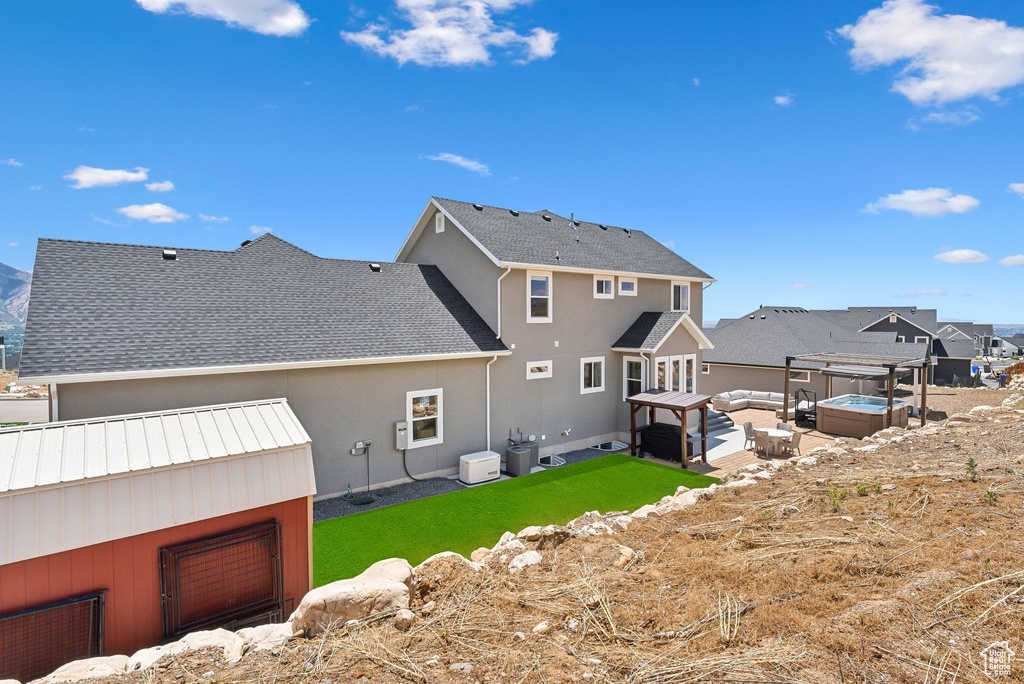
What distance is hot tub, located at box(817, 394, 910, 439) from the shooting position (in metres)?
16.2

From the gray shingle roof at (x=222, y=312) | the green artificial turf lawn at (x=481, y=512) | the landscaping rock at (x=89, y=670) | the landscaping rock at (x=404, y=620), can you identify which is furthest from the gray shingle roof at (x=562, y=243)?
the landscaping rock at (x=89, y=670)

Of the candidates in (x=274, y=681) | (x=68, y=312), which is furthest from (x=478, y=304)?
(x=274, y=681)

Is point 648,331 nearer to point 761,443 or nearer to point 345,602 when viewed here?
point 761,443

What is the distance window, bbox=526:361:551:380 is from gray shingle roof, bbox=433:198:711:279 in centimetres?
301

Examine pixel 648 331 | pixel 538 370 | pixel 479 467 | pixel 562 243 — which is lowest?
pixel 479 467

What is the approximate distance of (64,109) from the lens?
38.3 feet

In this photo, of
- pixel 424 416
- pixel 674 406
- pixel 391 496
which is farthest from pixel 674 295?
pixel 391 496

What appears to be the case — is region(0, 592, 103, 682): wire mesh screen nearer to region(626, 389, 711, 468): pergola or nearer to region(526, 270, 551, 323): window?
region(526, 270, 551, 323): window

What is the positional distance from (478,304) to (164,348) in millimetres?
7753

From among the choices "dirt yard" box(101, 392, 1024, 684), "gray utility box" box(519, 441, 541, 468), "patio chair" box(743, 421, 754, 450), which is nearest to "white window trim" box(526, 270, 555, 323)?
"gray utility box" box(519, 441, 541, 468)

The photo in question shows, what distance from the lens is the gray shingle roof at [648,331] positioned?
15158 mm

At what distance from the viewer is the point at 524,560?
564 centimetres

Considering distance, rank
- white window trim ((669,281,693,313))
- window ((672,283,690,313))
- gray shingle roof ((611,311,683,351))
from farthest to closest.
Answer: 1. window ((672,283,690,313))
2. white window trim ((669,281,693,313))
3. gray shingle roof ((611,311,683,351))

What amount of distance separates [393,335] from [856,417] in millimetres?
16395
